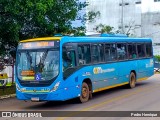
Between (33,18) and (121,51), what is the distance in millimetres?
4848

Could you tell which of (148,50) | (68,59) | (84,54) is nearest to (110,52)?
(84,54)

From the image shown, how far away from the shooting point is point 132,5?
7381 centimetres

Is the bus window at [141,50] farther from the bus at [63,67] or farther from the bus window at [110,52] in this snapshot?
the bus at [63,67]

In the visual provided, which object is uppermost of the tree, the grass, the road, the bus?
the tree

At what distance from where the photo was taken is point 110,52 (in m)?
17.6

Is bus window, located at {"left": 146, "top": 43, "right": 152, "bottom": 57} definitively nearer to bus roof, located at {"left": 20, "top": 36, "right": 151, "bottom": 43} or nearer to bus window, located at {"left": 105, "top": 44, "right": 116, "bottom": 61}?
bus roof, located at {"left": 20, "top": 36, "right": 151, "bottom": 43}

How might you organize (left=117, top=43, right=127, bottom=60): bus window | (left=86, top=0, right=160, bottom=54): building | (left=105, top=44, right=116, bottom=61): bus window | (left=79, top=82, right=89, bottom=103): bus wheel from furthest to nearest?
1. (left=86, top=0, right=160, bottom=54): building
2. (left=117, top=43, right=127, bottom=60): bus window
3. (left=105, top=44, right=116, bottom=61): bus window
4. (left=79, top=82, right=89, bottom=103): bus wheel

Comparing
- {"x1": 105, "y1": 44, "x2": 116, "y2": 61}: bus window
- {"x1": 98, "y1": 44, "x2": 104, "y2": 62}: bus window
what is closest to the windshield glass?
{"x1": 98, "y1": 44, "x2": 104, "y2": 62}: bus window

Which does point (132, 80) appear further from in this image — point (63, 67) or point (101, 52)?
Result: point (63, 67)

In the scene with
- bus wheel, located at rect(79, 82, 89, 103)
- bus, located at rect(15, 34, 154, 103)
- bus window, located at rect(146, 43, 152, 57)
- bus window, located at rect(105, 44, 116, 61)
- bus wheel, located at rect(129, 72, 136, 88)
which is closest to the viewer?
bus, located at rect(15, 34, 154, 103)

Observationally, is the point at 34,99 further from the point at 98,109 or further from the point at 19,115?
the point at 98,109

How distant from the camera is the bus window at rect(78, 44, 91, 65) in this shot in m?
14.9

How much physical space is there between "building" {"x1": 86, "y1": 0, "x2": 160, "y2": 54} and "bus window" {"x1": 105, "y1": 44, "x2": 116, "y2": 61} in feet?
165

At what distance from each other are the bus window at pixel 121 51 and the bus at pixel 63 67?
0.77m
